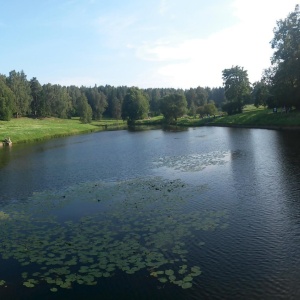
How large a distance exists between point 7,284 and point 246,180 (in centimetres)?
2385

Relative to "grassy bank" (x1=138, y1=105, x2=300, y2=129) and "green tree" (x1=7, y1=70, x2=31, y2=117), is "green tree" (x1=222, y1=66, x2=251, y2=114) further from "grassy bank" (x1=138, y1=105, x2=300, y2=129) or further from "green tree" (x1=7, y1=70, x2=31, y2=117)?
"green tree" (x1=7, y1=70, x2=31, y2=117)

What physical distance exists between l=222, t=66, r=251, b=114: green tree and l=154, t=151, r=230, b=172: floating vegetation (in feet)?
272

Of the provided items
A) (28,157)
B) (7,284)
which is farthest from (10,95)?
(7,284)

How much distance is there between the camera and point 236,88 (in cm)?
13488

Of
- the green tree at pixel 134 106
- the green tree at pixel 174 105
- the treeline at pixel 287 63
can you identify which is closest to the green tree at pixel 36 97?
the green tree at pixel 134 106

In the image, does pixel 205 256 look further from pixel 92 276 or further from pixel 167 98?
pixel 167 98

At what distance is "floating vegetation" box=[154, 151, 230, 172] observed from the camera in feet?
136

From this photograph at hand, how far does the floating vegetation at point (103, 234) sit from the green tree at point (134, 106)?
147 metres

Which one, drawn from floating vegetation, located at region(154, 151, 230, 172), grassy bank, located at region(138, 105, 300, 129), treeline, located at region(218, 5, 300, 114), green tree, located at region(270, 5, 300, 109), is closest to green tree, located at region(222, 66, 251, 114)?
grassy bank, located at region(138, 105, 300, 129)

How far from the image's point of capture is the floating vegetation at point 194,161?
41.5m

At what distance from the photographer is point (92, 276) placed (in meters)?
15.3

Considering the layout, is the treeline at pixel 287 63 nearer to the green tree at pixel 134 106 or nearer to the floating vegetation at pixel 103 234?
the floating vegetation at pixel 103 234

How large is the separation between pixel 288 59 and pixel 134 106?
10293cm

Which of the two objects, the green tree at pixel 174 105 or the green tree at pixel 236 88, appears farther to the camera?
the green tree at pixel 174 105
